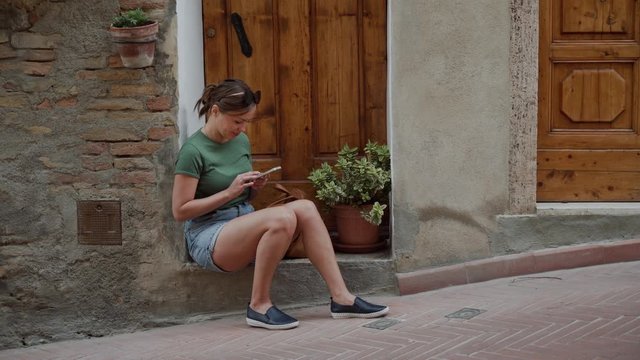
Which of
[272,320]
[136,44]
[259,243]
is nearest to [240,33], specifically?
[136,44]

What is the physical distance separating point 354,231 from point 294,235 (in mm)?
563

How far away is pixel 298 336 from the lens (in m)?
4.46

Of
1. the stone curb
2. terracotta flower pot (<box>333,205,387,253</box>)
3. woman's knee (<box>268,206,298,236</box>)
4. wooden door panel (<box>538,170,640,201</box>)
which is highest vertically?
wooden door panel (<box>538,170,640,201</box>)

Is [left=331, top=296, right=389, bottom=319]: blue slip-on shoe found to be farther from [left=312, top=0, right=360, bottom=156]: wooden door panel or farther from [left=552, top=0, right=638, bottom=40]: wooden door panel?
[left=552, top=0, right=638, bottom=40]: wooden door panel

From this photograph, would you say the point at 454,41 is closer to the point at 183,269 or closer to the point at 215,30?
the point at 215,30

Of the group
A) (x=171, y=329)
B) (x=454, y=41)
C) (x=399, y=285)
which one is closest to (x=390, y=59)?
(x=454, y=41)

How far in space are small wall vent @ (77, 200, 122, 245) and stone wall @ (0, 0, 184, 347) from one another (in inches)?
1.5

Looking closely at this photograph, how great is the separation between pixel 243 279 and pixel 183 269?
0.36m

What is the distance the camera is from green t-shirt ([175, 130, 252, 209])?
4.61 metres

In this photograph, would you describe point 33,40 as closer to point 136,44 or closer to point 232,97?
point 136,44

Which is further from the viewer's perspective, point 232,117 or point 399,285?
point 399,285

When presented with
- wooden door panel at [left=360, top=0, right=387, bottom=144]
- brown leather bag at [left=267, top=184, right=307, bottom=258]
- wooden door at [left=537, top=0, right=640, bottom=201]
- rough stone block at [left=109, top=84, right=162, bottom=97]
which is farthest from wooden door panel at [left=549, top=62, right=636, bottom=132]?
rough stone block at [left=109, top=84, right=162, bottom=97]

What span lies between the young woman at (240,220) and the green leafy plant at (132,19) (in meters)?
0.58

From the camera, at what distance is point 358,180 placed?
5.22 metres
